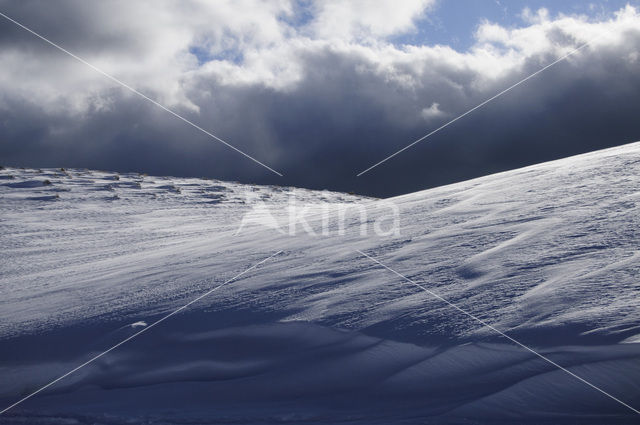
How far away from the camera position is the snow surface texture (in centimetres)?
→ 170

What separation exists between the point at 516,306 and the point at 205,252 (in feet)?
9.99

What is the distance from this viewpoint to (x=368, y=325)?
2191 millimetres

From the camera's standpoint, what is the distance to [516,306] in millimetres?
2098

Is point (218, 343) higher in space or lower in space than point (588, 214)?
lower

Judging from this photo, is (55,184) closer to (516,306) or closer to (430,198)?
(430,198)

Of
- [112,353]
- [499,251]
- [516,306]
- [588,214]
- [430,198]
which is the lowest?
[112,353]

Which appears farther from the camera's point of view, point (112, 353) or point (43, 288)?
point (43, 288)

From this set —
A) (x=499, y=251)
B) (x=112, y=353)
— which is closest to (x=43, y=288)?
(x=112, y=353)

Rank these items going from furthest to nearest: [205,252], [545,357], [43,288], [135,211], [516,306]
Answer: [135,211], [205,252], [43,288], [516,306], [545,357]

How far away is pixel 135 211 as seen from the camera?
7.99 metres

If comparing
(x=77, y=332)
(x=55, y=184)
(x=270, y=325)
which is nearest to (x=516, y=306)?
(x=270, y=325)

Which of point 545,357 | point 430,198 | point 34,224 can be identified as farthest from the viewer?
point 34,224

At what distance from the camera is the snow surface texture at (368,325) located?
1697mm

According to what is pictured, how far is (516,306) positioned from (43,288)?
3458 millimetres
